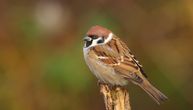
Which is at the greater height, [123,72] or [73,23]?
[73,23]

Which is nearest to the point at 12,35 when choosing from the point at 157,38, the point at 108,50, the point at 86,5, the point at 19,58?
the point at 19,58

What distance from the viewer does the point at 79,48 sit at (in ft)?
24.4

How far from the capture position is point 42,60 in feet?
24.7

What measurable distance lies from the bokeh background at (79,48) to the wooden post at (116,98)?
1910mm

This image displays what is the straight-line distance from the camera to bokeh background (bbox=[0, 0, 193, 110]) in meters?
7.45

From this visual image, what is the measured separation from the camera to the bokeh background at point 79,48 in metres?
7.45

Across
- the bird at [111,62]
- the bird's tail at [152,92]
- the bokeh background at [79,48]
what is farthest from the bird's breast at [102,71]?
the bokeh background at [79,48]

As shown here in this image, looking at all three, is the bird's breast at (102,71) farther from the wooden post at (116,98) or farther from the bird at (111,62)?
the wooden post at (116,98)

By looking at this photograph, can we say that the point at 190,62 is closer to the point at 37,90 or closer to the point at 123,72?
the point at 37,90

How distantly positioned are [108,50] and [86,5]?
6.76ft

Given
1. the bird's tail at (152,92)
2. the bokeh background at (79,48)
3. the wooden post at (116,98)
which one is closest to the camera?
the wooden post at (116,98)

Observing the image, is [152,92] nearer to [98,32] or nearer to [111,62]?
[111,62]

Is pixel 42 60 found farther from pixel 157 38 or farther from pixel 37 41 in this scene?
pixel 157 38

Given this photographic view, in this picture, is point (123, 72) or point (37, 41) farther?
point (37, 41)
